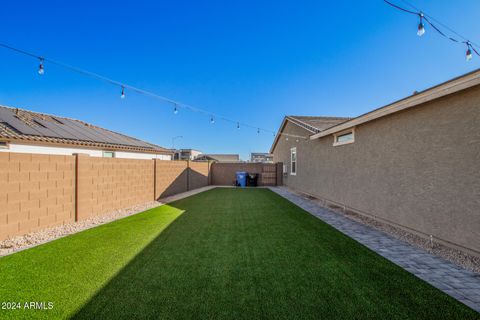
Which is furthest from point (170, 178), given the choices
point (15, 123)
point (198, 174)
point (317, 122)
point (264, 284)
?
point (264, 284)

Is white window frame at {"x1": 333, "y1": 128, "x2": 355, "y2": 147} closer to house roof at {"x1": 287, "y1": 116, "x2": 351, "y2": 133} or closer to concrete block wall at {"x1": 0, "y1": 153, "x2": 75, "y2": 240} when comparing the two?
house roof at {"x1": 287, "y1": 116, "x2": 351, "y2": 133}

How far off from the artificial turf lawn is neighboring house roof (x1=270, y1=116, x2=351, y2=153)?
226 inches

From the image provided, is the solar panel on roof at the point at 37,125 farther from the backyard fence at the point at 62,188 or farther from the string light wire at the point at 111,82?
the backyard fence at the point at 62,188

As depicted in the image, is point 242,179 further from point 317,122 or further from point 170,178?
point 317,122

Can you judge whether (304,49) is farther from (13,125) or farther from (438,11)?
(13,125)

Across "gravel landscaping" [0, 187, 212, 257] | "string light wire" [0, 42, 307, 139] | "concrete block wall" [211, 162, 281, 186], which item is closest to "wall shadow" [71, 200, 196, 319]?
"gravel landscaping" [0, 187, 212, 257]

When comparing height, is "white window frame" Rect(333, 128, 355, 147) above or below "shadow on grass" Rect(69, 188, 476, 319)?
above

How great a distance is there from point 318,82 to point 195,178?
892 centimetres

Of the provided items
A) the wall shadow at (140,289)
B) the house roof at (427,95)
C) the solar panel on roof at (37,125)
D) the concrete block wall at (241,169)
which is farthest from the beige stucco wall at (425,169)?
the solar panel on roof at (37,125)

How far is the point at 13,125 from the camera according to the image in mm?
8922

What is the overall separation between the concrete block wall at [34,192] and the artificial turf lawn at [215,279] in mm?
807

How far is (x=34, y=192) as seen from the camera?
415 centimetres

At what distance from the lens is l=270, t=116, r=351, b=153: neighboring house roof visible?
915cm

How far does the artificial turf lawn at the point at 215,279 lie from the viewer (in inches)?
80.7
